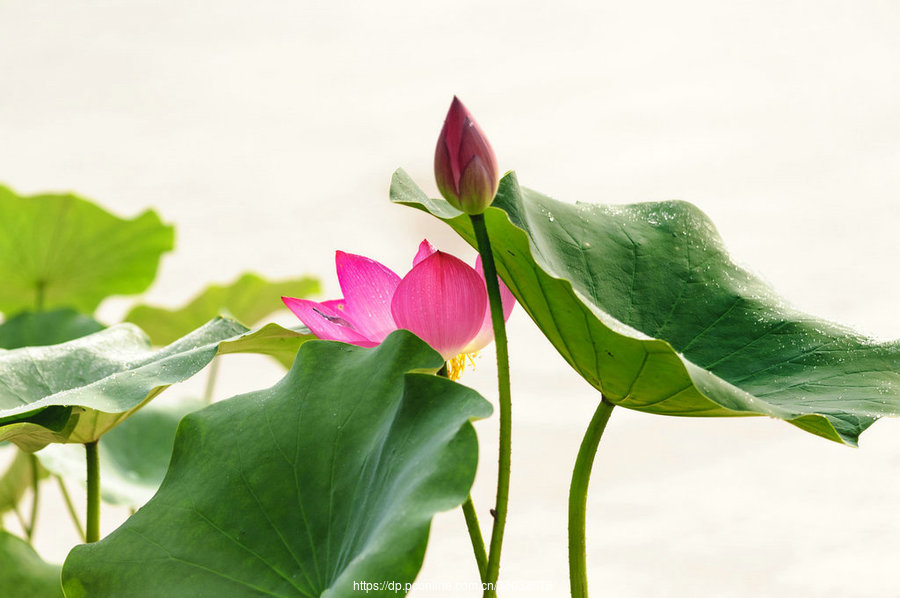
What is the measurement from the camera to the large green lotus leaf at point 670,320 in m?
0.36

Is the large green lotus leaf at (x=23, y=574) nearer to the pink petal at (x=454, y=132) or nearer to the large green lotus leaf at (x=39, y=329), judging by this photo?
the large green lotus leaf at (x=39, y=329)

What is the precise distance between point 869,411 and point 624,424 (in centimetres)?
145

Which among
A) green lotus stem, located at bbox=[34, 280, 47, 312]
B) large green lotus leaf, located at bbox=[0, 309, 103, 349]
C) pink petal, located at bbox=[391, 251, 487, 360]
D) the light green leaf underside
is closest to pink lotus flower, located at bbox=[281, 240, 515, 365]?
pink petal, located at bbox=[391, 251, 487, 360]

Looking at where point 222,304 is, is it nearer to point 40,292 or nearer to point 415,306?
point 40,292

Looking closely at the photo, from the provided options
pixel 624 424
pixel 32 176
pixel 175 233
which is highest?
pixel 32 176

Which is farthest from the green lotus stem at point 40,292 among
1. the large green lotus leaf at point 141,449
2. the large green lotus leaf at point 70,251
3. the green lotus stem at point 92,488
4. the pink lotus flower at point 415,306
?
the pink lotus flower at point 415,306

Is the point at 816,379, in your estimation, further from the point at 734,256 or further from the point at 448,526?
the point at 448,526

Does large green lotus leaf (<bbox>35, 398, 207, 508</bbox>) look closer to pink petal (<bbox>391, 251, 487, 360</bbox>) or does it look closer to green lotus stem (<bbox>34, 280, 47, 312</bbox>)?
green lotus stem (<bbox>34, 280, 47, 312</bbox>)

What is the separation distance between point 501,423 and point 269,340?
0.19 m

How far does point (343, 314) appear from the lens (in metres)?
0.44

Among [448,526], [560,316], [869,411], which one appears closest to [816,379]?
[869,411]

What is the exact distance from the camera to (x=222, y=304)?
4.08ft

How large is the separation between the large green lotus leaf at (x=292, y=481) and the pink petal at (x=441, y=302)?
24 millimetres

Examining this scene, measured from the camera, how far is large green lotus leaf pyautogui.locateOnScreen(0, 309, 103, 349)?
0.98 metres
